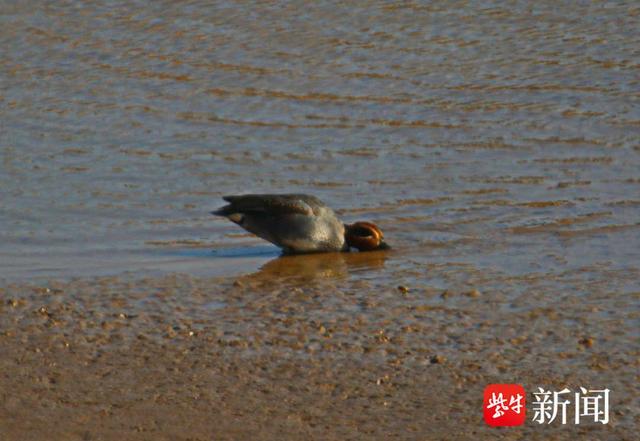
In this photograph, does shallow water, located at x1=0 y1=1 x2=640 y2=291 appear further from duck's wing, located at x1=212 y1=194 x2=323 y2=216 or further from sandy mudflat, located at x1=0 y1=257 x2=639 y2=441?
sandy mudflat, located at x1=0 y1=257 x2=639 y2=441

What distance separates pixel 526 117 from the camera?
445 inches

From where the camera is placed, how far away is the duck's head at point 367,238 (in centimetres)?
823

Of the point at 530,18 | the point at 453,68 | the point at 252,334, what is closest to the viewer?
the point at 252,334

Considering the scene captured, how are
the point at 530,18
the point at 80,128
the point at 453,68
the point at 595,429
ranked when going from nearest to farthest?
the point at 595,429, the point at 80,128, the point at 453,68, the point at 530,18

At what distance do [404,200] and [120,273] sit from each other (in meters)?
2.33

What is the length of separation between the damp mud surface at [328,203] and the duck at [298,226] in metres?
0.12

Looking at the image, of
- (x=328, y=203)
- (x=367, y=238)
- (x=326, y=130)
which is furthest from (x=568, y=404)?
(x=326, y=130)

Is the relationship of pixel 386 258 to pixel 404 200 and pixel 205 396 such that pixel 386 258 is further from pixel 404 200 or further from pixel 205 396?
pixel 205 396

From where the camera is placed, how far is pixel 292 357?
6086 millimetres

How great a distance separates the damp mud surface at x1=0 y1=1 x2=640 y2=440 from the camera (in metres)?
5.67

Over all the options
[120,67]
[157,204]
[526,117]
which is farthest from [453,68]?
[157,204]

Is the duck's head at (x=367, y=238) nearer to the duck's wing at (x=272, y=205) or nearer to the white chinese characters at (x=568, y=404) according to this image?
the duck's wing at (x=272, y=205)

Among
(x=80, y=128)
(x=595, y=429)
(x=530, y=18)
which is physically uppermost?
(x=530, y=18)

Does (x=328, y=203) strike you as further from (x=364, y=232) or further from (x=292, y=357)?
(x=292, y=357)
